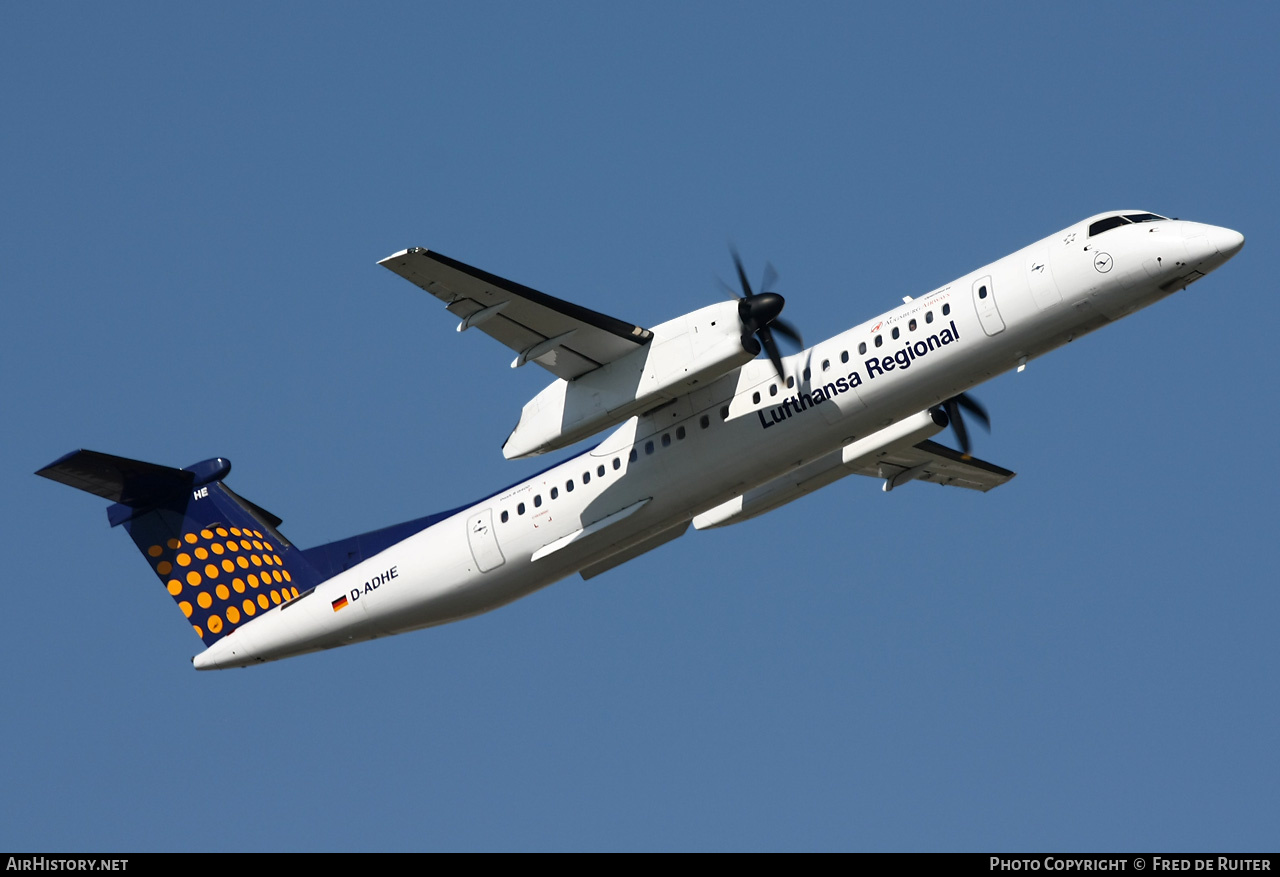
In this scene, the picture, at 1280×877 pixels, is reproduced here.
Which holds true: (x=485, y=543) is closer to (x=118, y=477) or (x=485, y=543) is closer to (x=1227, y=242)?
(x=118, y=477)

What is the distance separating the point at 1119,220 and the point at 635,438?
28.1 feet

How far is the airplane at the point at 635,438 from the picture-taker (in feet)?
74.6

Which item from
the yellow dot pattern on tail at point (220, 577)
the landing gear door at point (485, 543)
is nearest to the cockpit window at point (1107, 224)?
the landing gear door at point (485, 543)

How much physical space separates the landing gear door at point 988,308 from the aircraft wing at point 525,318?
17.1 ft

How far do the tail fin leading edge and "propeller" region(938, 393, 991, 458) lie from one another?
12.3 meters

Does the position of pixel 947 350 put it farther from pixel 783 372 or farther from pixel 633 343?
pixel 633 343

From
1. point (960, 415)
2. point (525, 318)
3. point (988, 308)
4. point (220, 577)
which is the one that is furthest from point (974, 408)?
point (220, 577)

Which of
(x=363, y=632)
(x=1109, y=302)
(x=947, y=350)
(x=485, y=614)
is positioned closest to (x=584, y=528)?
(x=485, y=614)

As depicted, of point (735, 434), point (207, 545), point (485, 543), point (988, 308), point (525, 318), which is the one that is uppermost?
point (525, 318)

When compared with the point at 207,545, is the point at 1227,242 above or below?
above

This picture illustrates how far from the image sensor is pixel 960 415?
26.6m
